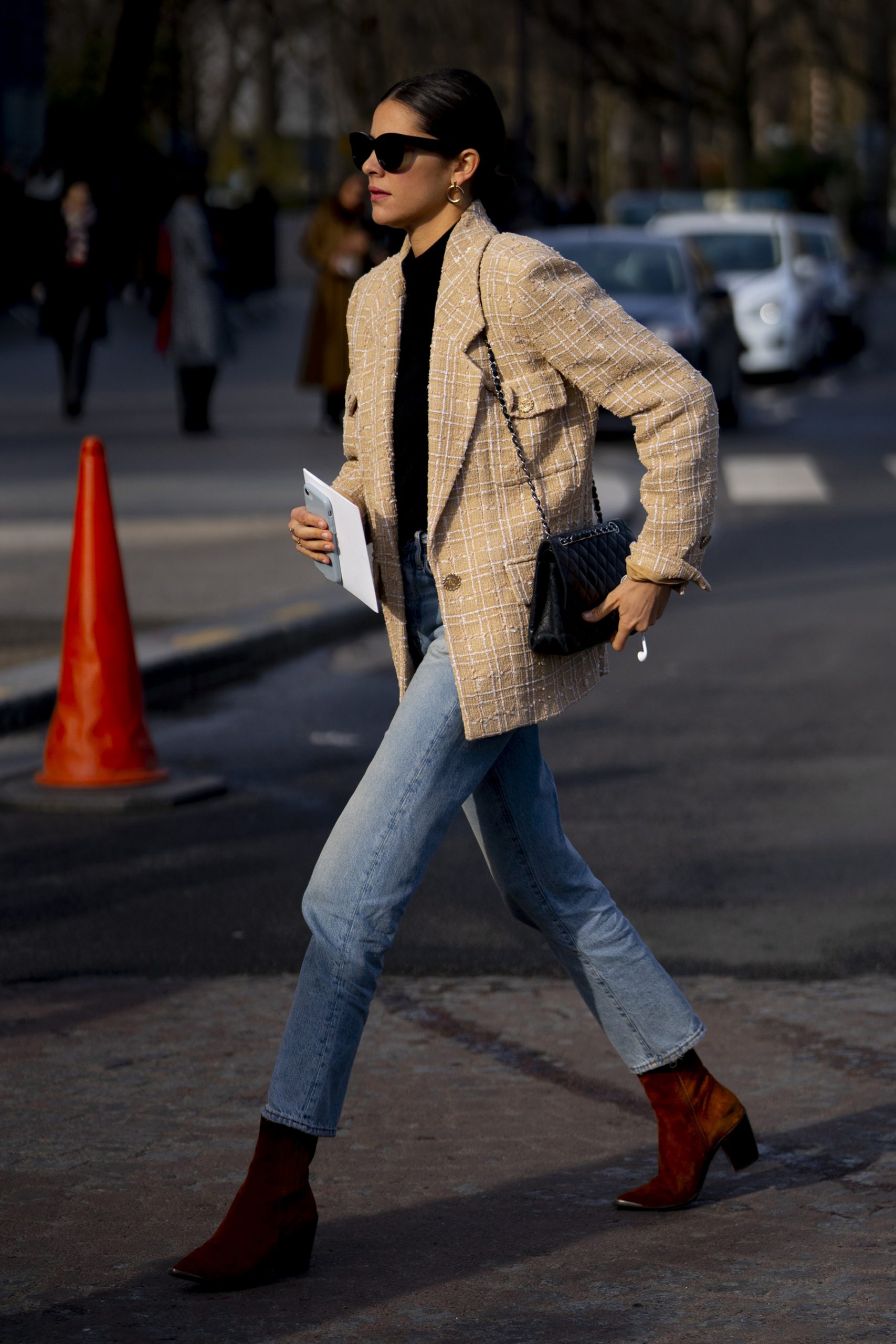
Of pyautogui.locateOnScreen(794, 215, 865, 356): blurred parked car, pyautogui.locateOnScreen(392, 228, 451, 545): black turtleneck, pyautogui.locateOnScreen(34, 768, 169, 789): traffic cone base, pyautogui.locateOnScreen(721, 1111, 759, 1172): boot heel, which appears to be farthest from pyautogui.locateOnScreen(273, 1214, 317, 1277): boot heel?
pyautogui.locateOnScreen(794, 215, 865, 356): blurred parked car

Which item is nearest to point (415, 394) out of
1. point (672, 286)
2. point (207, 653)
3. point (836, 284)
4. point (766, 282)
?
point (207, 653)

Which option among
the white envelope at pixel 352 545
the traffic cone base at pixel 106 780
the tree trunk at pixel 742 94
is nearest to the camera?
the white envelope at pixel 352 545

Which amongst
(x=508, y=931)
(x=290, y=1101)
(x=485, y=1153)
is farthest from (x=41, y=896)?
(x=290, y=1101)

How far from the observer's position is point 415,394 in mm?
3684

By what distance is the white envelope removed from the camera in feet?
12.2

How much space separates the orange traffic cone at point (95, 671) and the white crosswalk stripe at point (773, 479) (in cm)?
870

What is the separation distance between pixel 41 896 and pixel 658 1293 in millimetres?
2857

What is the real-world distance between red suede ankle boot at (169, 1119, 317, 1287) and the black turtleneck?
3.10ft

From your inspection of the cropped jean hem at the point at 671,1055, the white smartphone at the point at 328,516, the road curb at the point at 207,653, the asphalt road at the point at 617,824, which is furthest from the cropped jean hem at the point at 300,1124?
the road curb at the point at 207,653

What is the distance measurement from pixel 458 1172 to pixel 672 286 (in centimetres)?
1659

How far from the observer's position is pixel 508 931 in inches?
223

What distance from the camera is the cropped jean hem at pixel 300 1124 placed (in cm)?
363

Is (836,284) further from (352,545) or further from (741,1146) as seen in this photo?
(352,545)

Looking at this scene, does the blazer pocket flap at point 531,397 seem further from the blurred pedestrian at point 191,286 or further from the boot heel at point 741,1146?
the blurred pedestrian at point 191,286
